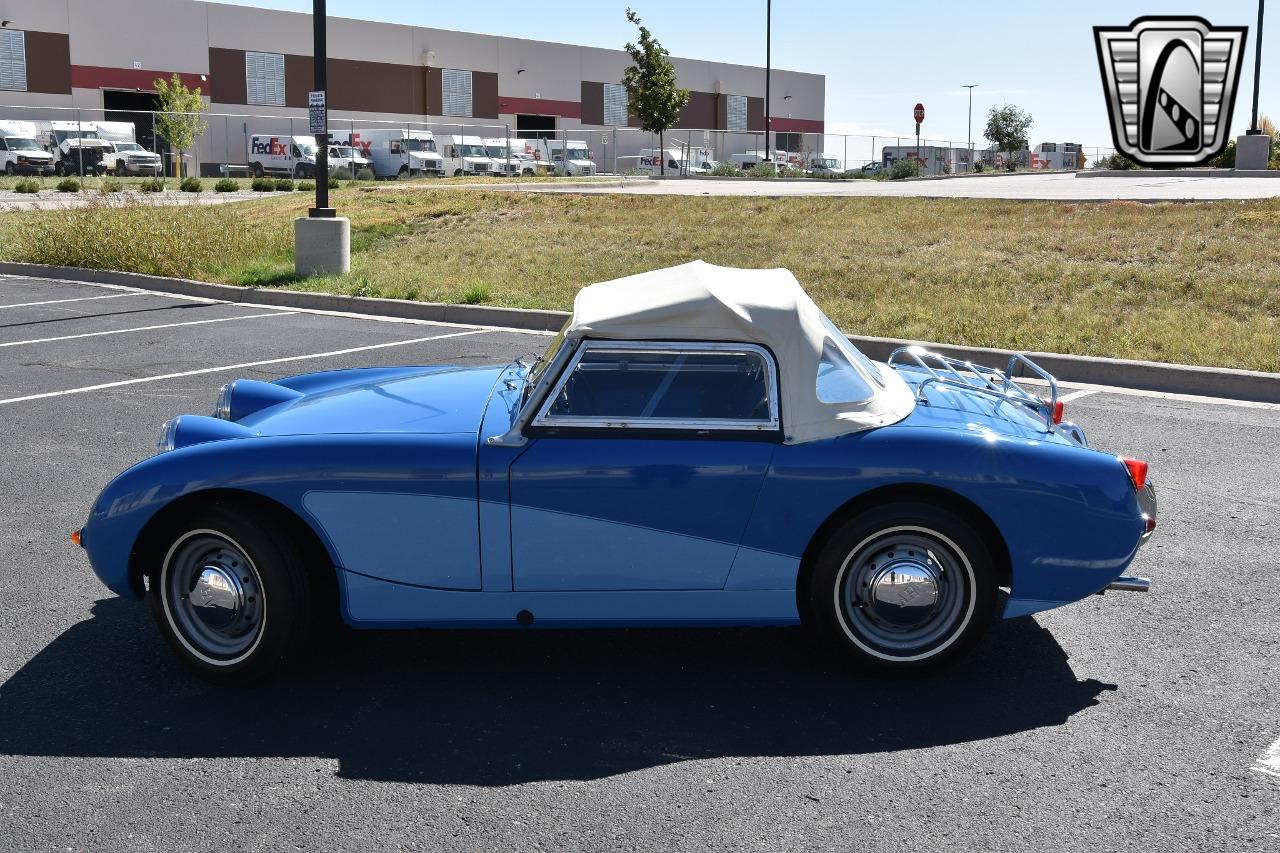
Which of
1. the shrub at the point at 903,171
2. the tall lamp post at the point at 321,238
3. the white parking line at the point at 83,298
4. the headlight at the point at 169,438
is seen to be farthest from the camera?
the shrub at the point at 903,171

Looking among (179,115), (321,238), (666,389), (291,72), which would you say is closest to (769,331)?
(666,389)

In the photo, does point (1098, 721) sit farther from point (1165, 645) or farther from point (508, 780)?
point (508, 780)

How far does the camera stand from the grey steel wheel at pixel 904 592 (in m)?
4.28

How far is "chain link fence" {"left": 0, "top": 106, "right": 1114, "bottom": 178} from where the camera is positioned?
47.5 m

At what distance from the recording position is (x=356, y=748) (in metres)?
3.96

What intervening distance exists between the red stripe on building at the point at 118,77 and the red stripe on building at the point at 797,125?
39.7 m

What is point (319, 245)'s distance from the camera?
1723 centimetres

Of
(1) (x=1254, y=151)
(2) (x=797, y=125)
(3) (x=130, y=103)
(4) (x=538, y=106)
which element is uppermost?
(2) (x=797, y=125)

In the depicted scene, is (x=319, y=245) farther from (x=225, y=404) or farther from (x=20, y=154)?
(x=20, y=154)

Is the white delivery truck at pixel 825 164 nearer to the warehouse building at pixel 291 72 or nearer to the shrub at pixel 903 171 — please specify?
the warehouse building at pixel 291 72

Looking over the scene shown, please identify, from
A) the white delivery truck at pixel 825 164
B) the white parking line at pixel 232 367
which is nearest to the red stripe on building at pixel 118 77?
the white delivery truck at pixel 825 164

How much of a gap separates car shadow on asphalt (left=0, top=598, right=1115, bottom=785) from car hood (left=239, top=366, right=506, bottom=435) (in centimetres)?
85

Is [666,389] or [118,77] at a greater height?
[118,77]

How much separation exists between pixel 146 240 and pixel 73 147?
1272 inches
